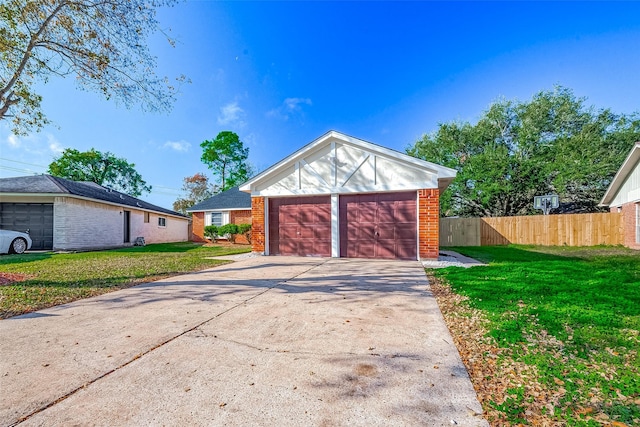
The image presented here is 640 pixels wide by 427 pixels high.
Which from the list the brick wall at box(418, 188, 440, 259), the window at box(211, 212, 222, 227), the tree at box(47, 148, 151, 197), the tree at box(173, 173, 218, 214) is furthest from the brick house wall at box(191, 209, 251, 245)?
the tree at box(47, 148, 151, 197)

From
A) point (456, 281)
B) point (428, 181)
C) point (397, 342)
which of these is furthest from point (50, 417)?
point (428, 181)

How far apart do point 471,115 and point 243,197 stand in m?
19.2

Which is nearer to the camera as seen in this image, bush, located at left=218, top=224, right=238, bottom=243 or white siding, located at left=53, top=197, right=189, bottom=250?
white siding, located at left=53, top=197, right=189, bottom=250

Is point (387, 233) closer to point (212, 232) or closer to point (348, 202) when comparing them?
point (348, 202)

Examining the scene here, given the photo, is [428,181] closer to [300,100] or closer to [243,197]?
[300,100]

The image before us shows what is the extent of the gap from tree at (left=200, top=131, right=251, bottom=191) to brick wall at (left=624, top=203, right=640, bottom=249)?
30.5 m

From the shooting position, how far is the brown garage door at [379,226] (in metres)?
8.70

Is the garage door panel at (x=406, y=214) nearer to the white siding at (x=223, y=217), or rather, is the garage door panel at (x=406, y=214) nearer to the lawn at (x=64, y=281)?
the lawn at (x=64, y=281)

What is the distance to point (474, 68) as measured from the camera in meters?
13.0

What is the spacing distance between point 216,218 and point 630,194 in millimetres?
22422

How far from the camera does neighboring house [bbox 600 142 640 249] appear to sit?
1157cm

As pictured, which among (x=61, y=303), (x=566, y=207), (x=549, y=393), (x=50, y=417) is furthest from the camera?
(x=566, y=207)

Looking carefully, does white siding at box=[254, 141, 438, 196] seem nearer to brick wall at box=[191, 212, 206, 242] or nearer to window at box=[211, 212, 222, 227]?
window at box=[211, 212, 222, 227]

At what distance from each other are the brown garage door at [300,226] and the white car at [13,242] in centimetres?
1085
